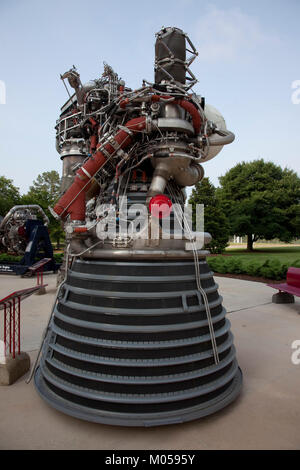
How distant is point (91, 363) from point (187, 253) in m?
2.04

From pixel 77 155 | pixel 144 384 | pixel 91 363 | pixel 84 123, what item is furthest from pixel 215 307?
pixel 77 155

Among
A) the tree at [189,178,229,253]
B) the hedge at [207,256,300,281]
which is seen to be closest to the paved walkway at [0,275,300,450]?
the hedge at [207,256,300,281]

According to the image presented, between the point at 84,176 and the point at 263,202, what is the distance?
34.3m

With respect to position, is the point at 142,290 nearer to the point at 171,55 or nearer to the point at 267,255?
the point at 171,55

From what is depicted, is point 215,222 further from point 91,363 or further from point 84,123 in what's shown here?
point 91,363

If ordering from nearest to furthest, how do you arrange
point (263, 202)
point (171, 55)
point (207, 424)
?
1. point (207, 424)
2. point (171, 55)
3. point (263, 202)

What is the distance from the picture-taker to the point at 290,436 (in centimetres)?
365

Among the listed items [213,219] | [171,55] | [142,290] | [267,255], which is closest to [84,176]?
[142,290]

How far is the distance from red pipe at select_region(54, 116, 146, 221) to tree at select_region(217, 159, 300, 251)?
29.8m

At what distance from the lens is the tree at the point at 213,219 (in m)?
31.2

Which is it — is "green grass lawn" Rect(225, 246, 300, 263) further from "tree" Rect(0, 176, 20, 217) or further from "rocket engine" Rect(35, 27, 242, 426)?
"tree" Rect(0, 176, 20, 217)

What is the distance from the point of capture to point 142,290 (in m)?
4.03

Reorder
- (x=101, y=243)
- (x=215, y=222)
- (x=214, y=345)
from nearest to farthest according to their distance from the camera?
(x=214, y=345)
(x=101, y=243)
(x=215, y=222)

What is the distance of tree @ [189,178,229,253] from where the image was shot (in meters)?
31.2
